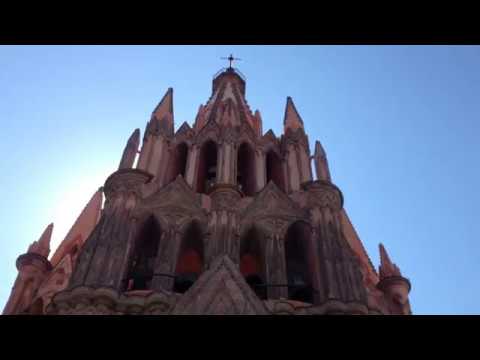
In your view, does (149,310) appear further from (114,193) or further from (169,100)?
(169,100)

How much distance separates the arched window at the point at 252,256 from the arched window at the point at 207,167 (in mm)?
5555

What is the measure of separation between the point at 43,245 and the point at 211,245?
28.7 feet

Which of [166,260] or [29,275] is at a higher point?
[29,275]

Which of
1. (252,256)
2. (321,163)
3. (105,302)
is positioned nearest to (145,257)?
(252,256)

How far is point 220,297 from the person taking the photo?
1527cm

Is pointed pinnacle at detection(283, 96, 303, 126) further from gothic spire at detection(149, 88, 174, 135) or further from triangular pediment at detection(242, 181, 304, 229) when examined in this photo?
triangular pediment at detection(242, 181, 304, 229)

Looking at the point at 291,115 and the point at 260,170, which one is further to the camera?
the point at 291,115

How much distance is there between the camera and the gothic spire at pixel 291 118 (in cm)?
3103

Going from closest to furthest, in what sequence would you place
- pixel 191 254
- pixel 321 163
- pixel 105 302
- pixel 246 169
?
pixel 105 302, pixel 191 254, pixel 321 163, pixel 246 169

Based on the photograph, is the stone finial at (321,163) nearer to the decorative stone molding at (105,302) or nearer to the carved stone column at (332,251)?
the carved stone column at (332,251)

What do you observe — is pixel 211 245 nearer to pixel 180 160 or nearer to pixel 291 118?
pixel 180 160

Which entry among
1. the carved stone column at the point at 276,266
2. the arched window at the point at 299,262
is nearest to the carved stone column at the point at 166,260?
the carved stone column at the point at 276,266
